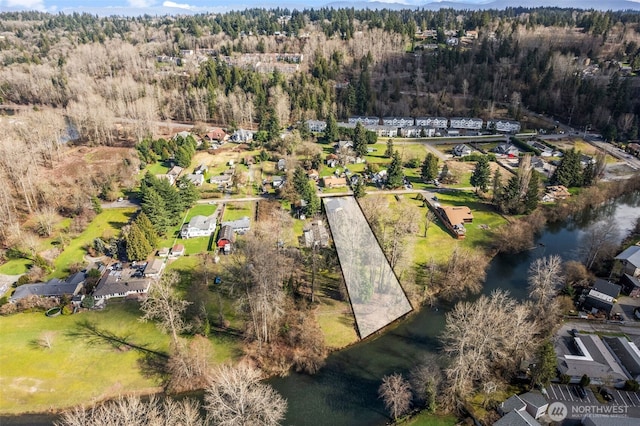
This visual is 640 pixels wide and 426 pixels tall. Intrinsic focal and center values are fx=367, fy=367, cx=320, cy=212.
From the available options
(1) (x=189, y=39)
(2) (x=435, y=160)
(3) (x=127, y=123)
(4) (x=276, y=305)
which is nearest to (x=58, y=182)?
(3) (x=127, y=123)

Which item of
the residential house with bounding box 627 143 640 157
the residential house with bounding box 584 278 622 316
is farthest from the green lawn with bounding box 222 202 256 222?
the residential house with bounding box 627 143 640 157

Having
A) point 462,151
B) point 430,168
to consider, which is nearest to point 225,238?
point 430,168

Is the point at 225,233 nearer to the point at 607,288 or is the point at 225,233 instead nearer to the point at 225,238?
the point at 225,238

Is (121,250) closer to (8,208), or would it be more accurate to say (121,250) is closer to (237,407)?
(8,208)

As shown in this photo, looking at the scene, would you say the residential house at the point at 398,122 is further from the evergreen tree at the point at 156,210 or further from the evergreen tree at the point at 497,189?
the evergreen tree at the point at 156,210

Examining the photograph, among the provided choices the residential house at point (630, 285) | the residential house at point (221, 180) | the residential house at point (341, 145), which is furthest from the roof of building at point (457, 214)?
the residential house at point (221, 180)

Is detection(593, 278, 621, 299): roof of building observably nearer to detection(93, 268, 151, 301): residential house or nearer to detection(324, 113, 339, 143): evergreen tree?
detection(93, 268, 151, 301): residential house
